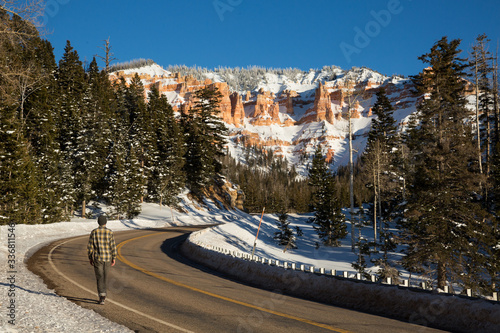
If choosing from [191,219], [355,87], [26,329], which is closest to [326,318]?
[26,329]

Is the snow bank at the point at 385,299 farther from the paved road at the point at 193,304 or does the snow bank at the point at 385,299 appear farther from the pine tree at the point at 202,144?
the pine tree at the point at 202,144

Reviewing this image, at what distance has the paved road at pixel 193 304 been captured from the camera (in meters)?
6.16

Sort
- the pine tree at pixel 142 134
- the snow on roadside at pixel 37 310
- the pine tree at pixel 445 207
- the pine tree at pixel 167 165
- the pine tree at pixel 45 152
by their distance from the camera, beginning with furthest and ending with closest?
1. the pine tree at pixel 142 134
2. the pine tree at pixel 167 165
3. the pine tree at pixel 45 152
4. the pine tree at pixel 445 207
5. the snow on roadside at pixel 37 310

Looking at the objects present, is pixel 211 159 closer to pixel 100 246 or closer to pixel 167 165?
pixel 167 165

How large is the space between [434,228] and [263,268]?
11.5m

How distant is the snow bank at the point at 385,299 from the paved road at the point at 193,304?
432mm

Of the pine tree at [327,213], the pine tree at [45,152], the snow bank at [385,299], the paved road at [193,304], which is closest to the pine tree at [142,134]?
the pine tree at [45,152]

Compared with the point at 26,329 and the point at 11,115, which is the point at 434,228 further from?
the point at 11,115

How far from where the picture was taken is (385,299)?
23.8ft

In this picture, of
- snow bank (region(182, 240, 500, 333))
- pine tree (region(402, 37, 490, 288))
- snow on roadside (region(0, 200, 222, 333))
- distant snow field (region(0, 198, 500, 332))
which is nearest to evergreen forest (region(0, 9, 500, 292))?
pine tree (region(402, 37, 490, 288))

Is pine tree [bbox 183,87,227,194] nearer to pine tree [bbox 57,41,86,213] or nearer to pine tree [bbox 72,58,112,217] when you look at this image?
pine tree [bbox 72,58,112,217]

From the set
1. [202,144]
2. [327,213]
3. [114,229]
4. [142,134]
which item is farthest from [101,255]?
[202,144]

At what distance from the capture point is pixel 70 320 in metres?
6.24

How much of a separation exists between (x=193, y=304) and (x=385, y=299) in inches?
174
